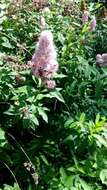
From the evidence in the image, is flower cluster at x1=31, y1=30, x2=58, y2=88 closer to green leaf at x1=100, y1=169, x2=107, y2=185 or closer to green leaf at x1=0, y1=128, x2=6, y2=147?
green leaf at x1=0, y1=128, x2=6, y2=147

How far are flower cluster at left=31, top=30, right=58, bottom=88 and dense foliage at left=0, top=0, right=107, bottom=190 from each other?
0.05 m

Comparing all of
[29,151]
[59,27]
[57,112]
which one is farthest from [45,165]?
[59,27]

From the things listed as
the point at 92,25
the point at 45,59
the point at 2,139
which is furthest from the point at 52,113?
the point at 92,25

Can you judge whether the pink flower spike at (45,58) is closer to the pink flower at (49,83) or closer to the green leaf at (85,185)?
the pink flower at (49,83)

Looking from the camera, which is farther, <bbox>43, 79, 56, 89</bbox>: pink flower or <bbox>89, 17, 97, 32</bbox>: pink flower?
<bbox>89, 17, 97, 32</bbox>: pink flower

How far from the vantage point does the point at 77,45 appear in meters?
3.74

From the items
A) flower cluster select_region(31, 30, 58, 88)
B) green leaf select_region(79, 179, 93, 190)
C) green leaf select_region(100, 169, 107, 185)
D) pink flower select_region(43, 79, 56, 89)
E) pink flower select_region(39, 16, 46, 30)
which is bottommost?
green leaf select_region(79, 179, 93, 190)

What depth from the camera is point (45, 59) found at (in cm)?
291

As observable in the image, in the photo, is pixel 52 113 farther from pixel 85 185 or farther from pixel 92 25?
pixel 92 25

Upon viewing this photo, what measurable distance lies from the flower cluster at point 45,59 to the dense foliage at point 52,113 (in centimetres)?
5

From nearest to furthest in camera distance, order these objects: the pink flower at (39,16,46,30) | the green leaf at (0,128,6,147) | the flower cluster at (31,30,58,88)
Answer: the flower cluster at (31,30,58,88)
the green leaf at (0,128,6,147)
the pink flower at (39,16,46,30)

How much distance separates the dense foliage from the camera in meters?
3.09

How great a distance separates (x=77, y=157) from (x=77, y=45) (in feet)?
2.98

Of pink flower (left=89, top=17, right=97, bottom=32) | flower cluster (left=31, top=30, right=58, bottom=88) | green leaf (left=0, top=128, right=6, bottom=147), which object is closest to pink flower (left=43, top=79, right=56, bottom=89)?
flower cluster (left=31, top=30, right=58, bottom=88)
